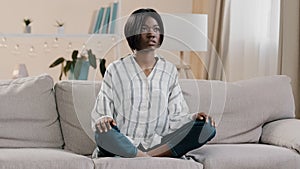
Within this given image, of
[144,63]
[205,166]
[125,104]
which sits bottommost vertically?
[205,166]

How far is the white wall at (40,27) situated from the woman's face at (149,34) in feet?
7.60

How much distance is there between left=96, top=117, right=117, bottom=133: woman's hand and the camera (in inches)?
100

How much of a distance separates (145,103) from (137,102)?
0.04 m

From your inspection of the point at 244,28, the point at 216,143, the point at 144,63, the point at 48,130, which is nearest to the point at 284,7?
the point at 244,28

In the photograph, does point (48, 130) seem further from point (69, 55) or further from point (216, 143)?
point (69, 55)

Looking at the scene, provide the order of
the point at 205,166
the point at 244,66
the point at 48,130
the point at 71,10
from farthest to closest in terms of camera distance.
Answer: the point at 71,10 → the point at 244,66 → the point at 48,130 → the point at 205,166

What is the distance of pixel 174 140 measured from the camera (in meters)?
2.63

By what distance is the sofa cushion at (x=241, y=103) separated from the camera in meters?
2.99

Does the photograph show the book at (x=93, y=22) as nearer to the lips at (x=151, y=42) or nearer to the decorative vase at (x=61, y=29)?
the decorative vase at (x=61, y=29)

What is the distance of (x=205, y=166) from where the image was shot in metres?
2.60

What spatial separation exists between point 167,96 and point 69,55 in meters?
2.34

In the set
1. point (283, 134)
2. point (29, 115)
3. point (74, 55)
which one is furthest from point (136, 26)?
point (74, 55)

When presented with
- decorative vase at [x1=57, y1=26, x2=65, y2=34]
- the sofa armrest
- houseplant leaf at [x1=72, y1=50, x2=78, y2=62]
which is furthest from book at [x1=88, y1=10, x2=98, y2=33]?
the sofa armrest

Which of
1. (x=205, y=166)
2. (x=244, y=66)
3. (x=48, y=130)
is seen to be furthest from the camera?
(x=244, y=66)
